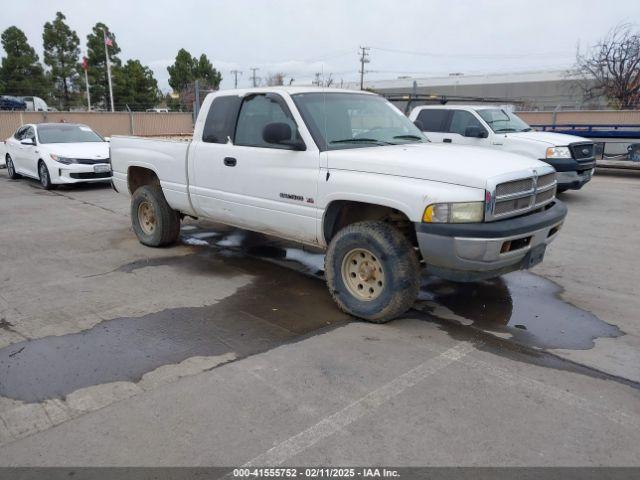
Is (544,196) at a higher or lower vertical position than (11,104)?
lower

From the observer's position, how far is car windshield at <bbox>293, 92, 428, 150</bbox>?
5.05 meters

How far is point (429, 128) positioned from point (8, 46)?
1674 inches

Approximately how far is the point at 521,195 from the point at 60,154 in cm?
1111

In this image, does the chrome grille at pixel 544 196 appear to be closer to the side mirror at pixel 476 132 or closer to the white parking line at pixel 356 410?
the white parking line at pixel 356 410

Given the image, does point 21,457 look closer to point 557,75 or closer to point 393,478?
point 393,478

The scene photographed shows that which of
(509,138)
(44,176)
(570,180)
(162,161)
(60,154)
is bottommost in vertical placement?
(44,176)

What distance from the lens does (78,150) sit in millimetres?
12508

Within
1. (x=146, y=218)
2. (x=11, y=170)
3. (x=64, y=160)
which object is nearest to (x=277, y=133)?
(x=146, y=218)

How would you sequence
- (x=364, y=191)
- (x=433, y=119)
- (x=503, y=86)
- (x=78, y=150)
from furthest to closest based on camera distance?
(x=503, y=86) → (x=78, y=150) → (x=433, y=119) → (x=364, y=191)

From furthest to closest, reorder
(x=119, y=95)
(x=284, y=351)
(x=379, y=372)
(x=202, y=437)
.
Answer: (x=119, y=95) < (x=284, y=351) < (x=379, y=372) < (x=202, y=437)

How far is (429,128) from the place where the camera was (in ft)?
39.6

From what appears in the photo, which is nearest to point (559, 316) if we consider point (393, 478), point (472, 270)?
point (472, 270)

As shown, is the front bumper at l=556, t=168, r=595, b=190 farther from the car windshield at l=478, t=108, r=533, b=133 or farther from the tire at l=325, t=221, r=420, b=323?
the tire at l=325, t=221, r=420, b=323

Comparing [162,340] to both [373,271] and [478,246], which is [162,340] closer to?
[373,271]
